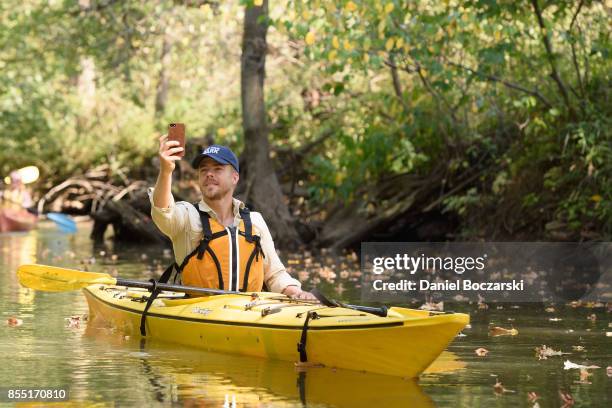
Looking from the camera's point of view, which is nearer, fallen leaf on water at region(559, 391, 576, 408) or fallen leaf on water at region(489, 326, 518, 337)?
fallen leaf on water at region(559, 391, 576, 408)

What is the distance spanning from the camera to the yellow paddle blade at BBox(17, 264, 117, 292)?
8.86 metres

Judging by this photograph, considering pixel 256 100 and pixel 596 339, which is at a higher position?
pixel 256 100

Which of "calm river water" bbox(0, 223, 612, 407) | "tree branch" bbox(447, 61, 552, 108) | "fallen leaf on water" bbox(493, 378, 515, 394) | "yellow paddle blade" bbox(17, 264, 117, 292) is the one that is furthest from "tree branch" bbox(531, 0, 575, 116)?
"fallen leaf on water" bbox(493, 378, 515, 394)

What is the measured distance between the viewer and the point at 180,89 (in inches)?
1363

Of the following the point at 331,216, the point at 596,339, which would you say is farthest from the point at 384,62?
the point at 596,339

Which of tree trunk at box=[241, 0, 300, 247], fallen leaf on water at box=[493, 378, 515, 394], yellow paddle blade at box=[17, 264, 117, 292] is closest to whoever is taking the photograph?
fallen leaf on water at box=[493, 378, 515, 394]

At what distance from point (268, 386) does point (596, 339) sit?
3018 mm

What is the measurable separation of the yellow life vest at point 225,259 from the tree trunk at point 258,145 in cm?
1017

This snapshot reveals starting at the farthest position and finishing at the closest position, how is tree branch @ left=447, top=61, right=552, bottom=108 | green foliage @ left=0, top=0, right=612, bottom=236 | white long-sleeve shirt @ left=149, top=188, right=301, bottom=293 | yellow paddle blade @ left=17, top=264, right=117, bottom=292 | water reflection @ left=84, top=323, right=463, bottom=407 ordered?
tree branch @ left=447, top=61, right=552, bottom=108 < green foliage @ left=0, top=0, right=612, bottom=236 < yellow paddle blade @ left=17, top=264, right=117, bottom=292 < white long-sleeve shirt @ left=149, top=188, right=301, bottom=293 < water reflection @ left=84, top=323, right=463, bottom=407

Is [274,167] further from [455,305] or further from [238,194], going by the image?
[455,305]

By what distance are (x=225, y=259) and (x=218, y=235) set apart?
0.18 metres

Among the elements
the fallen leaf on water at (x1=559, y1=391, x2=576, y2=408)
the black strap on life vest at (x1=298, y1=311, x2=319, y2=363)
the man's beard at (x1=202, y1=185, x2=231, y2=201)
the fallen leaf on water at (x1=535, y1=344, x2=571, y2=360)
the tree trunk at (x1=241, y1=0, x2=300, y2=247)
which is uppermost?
the tree trunk at (x1=241, y1=0, x2=300, y2=247)

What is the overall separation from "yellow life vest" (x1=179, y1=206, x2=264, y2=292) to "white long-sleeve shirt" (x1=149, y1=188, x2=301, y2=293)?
0.04 metres

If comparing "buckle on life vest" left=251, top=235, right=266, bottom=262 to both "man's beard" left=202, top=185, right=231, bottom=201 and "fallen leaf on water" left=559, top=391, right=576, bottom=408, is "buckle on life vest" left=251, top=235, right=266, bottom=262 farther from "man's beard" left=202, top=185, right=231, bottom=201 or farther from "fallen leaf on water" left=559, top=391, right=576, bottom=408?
"fallen leaf on water" left=559, top=391, right=576, bottom=408
